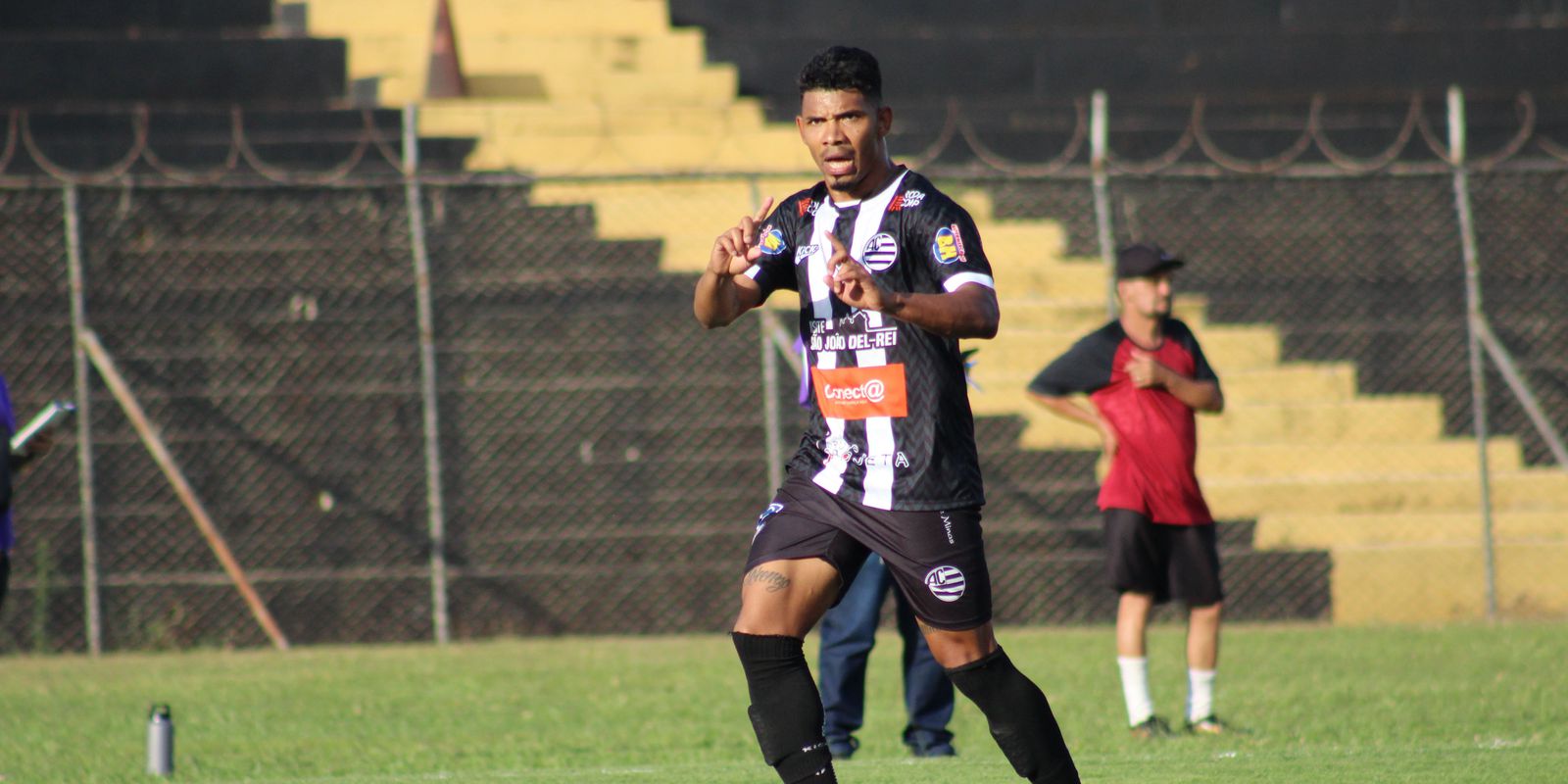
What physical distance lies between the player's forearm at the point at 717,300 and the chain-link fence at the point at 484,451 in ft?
20.8

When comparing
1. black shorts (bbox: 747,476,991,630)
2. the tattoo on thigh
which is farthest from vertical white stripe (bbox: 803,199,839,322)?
the tattoo on thigh

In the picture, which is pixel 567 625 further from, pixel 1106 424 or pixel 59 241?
pixel 1106 424

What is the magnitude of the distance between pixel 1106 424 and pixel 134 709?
4739mm

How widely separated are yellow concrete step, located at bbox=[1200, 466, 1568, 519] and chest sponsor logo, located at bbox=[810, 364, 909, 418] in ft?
24.5

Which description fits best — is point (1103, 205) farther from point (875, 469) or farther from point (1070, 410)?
point (875, 469)

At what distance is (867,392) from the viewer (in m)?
4.55

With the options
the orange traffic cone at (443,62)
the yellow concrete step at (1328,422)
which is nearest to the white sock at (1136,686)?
the yellow concrete step at (1328,422)

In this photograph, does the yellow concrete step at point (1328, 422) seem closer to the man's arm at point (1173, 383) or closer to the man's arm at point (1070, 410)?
the man's arm at point (1070, 410)

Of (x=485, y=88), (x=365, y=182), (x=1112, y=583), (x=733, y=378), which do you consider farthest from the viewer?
(x=485, y=88)

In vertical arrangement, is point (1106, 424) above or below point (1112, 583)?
above

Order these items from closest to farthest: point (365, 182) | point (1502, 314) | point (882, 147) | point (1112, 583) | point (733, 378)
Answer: point (882, 147) → point (1112, 583) → point (365, 182) → point (733, 378) → point (1502, 314)

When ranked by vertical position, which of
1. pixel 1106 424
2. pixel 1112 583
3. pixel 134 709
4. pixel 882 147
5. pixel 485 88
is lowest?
pixel 134 709

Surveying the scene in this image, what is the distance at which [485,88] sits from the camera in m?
14.5

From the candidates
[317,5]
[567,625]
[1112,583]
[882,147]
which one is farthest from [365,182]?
[882,147]
